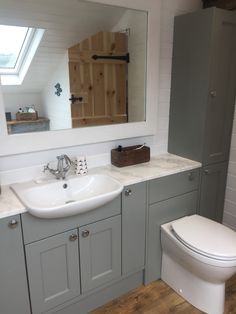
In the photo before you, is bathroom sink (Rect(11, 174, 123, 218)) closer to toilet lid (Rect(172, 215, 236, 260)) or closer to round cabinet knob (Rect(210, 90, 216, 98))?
toilet lid (Rect(172, 215, 236, 260))

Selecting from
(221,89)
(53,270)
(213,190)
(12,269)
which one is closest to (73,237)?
(53,270)

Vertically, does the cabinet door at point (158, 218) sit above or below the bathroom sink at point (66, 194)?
below

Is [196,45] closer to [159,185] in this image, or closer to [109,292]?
[159,185]

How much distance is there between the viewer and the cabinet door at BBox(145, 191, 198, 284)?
6.00 feet

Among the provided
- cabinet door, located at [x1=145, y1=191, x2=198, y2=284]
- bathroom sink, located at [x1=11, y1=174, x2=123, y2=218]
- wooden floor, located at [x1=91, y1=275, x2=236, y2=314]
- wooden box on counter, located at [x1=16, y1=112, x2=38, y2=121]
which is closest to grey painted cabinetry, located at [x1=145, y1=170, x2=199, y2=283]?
cabinet door, located at [x1=145, y1=191, x2=198, y2=284]

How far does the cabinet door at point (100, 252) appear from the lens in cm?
154

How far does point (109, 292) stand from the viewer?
178cm

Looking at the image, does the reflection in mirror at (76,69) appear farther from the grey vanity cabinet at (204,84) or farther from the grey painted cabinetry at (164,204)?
the grey painted cabinetry at (164,204)

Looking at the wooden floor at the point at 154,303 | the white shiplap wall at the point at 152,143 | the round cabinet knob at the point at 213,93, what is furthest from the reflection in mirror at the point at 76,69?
the wooden floor at the point at 154,303

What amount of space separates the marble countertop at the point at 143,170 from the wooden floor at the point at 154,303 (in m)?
0.84

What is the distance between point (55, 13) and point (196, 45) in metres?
0.97

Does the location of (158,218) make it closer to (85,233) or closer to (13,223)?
(85,233)

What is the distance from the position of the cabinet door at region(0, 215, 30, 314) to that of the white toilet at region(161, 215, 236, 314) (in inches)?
37.4

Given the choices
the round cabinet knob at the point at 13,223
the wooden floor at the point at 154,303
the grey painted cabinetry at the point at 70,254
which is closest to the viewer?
the round cabinet knob at the point at 13,223
